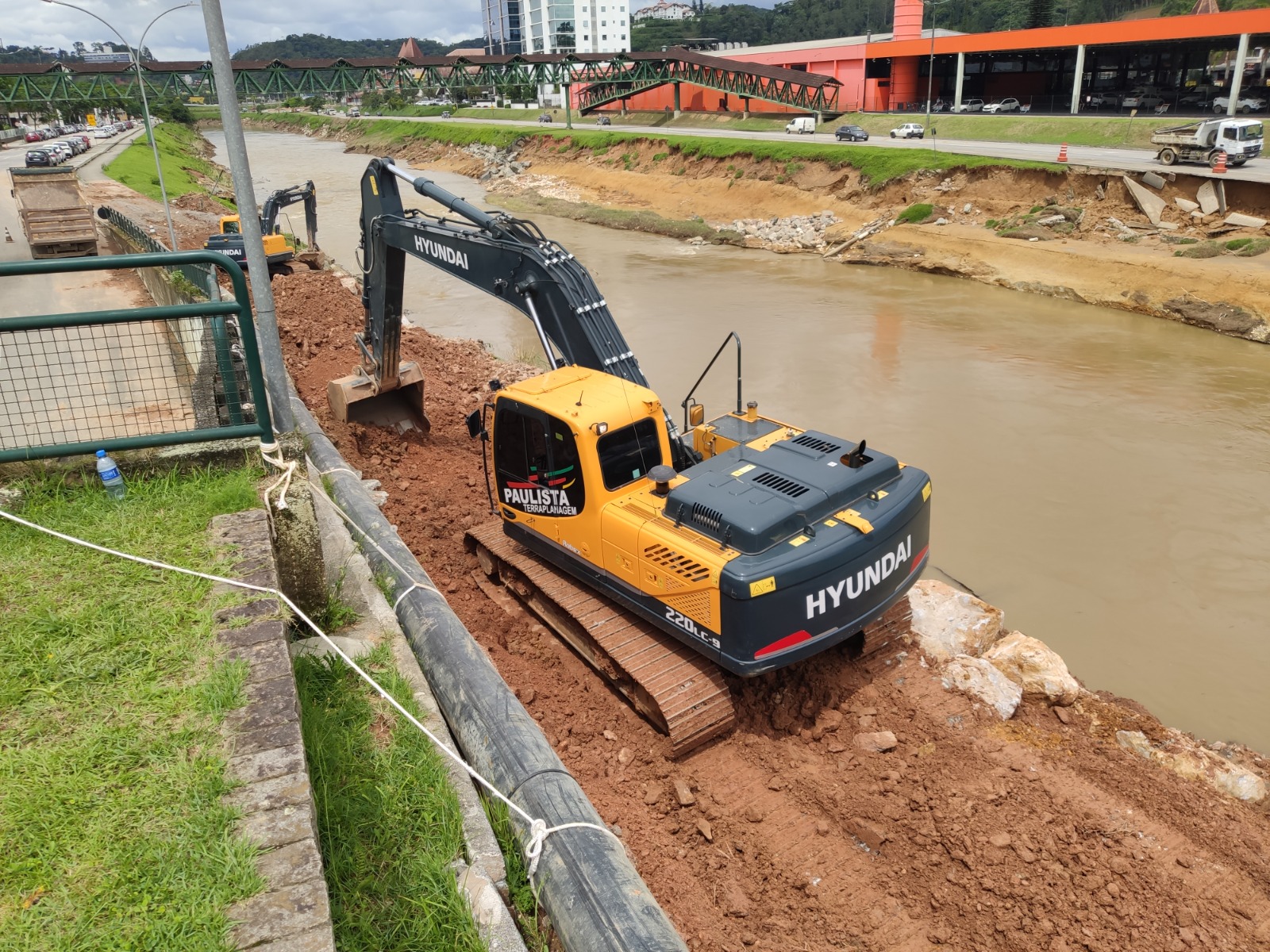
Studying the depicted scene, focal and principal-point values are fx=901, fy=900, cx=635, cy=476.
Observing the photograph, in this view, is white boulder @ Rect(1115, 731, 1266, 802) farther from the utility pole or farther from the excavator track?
the utility pole

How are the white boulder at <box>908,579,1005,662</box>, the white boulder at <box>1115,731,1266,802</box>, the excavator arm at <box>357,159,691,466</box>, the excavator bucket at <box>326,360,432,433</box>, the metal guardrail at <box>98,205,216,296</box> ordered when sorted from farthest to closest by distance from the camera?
the excavator bucket at <box>326,360,432,433</box> → the metal guardrail at <box>98,205,216,296</box> → the excavator arm at <box>357,159,691,466</box> → the white boulder at <box>908,579,1005,662</box> → the white boulder at <box>1115,731,1266,802</box>

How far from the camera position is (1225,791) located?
654 centimetres

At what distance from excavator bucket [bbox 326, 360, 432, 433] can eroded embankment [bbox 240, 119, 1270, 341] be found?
62.2 ft

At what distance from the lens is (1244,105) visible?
4206cm

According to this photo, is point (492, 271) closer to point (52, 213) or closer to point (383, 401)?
point (383, 401)

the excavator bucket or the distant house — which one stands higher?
the distant house

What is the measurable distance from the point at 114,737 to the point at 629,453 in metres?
4.45

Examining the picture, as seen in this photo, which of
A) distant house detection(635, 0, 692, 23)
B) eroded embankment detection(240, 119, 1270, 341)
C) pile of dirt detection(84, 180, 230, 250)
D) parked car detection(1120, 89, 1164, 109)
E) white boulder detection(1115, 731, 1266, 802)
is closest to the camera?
white boulder detection(1115, 731, 1266, 802)

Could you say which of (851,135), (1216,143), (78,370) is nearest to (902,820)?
(78,370)

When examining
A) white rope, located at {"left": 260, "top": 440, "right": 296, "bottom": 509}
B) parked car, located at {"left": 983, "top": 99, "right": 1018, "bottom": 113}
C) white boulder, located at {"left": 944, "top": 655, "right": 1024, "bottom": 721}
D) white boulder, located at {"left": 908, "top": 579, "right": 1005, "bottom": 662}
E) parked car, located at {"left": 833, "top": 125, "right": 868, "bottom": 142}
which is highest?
parked car, located at {"left": 983, "top": 99, "right": 1018, "bottom": 113}

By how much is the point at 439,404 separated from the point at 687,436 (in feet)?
A: 22.1

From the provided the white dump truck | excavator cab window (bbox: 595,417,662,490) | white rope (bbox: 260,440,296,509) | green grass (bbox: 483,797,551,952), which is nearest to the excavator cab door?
excavator cab window (bbox: 595,417,662,490)

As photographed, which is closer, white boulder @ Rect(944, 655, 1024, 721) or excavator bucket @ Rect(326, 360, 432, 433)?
white boulder @ Rect(944, 655, 1024, 721)

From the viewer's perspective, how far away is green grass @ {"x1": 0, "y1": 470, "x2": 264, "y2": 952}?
10.4ft
